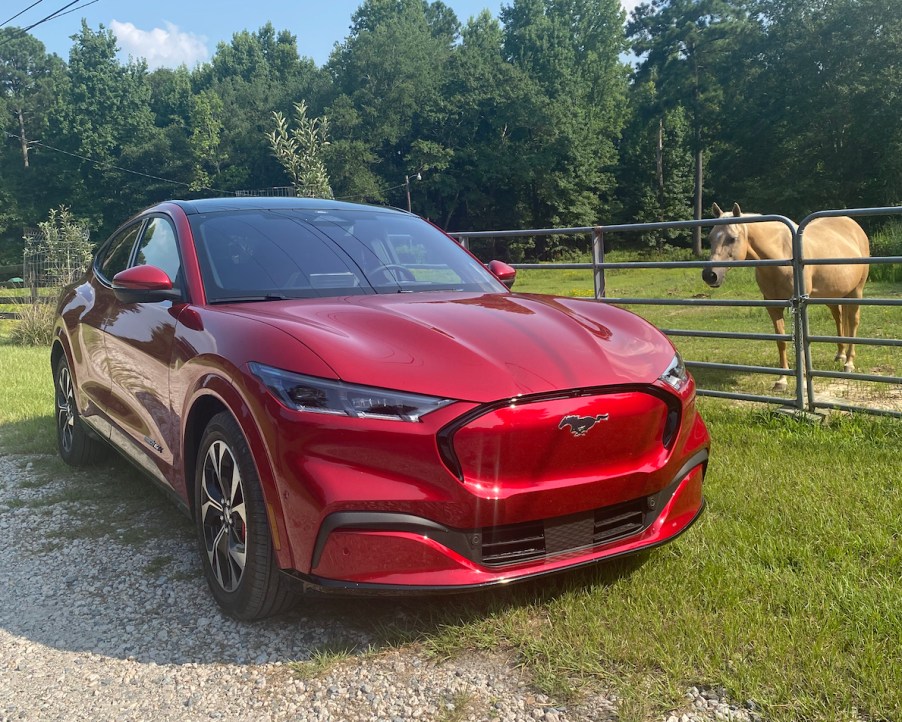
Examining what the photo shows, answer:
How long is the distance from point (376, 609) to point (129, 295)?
1836 millimetres

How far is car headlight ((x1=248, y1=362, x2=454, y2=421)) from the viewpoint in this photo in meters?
2.55

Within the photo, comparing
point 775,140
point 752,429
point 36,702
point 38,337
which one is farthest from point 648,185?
point 36,702

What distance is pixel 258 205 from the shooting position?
422 cm

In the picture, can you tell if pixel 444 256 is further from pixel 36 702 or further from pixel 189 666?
pixel 36 702

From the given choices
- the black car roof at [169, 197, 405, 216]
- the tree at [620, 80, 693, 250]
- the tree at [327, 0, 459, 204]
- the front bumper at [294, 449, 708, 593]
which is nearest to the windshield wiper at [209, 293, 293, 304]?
the black car roof at [169, 197, 405, 216]

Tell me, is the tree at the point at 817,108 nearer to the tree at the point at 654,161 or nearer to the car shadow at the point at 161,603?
the tree at the point at 654,161

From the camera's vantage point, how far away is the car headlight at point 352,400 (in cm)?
255

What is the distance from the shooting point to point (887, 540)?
344 centimetres

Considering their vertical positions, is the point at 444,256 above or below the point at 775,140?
below

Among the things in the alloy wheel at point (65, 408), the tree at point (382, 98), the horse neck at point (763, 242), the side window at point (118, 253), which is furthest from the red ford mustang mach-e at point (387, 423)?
the tree at point (382, 98)

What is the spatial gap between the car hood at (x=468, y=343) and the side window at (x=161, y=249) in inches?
27.1

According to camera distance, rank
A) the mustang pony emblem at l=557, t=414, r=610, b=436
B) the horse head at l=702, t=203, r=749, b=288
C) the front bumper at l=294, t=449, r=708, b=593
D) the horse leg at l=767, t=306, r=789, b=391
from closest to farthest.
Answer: the front bumper at l=294, t=449, r=708, b=593, the mustang pony emblem at l=557, t=414, r=610, b=436, the horse leg at l=767, t=306, r=789, b=391, the horse head at l=702, t=203, r=749, b=288

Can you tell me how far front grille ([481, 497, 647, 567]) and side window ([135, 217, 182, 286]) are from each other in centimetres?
201

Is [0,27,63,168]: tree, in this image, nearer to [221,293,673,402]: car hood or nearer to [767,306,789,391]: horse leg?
[767,306,789,391]: horse leg
